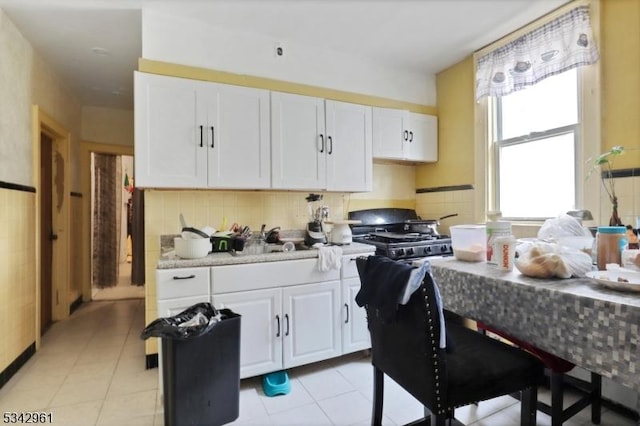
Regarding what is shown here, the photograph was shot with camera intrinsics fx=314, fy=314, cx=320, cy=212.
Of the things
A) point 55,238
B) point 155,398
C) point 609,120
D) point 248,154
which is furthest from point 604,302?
point 55,238

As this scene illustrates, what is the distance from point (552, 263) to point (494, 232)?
1.00ft

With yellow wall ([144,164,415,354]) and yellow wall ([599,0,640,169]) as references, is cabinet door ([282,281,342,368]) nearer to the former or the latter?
yellow wall ([144,164,415,354])

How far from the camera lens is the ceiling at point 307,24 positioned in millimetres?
Result: 2252

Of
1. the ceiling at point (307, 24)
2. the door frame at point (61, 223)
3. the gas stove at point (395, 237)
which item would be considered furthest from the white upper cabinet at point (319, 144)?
the door frame at point (61, 223)

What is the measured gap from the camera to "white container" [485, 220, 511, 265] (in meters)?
1.36

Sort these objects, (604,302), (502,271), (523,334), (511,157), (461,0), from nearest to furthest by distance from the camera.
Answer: (604,302) → (523,334) → (502,271) → (461,0) → (511,157)

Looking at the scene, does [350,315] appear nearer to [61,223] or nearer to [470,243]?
[470,243]

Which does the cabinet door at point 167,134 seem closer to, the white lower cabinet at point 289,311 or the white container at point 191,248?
the white container at point 191,248

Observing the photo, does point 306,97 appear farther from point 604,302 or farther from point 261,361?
point 604,302

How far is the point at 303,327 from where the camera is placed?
2260mm

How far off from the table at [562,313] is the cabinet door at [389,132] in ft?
6.32

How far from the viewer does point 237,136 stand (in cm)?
241

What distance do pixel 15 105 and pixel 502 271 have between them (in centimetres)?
343

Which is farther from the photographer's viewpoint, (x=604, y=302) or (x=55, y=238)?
(x=55, y=238)
